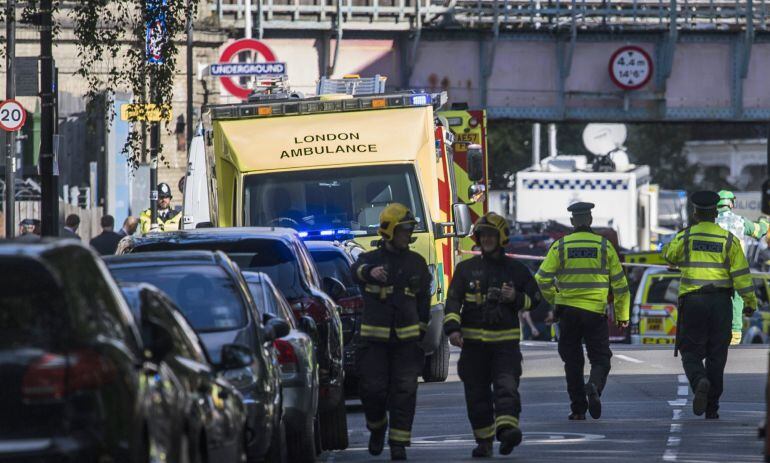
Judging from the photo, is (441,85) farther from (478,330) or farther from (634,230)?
(478,330)

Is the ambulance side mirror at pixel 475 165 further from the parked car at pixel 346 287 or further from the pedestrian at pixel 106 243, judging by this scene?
the parked car at pixel 346 287

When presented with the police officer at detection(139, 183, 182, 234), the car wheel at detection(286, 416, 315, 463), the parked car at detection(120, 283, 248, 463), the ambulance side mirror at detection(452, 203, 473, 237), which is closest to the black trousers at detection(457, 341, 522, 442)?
the car wheel at detection(286, 416, 315, 463)

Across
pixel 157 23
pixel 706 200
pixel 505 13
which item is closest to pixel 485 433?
pixel 706 200

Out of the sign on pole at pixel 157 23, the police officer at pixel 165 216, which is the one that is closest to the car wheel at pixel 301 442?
the sign on pole at pixel 157 23

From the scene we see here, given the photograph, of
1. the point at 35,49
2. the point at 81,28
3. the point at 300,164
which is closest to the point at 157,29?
the point at 81,28

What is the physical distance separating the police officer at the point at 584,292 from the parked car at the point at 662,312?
12.1 metres

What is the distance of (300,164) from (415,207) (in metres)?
1.23

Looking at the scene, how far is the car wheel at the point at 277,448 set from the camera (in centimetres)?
1185

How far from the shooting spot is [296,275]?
A: 14.5 metres

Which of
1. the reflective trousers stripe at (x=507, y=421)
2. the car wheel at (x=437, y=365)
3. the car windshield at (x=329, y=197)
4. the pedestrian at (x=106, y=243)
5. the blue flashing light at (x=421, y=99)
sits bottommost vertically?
the car wheel at (x=437, y=365)

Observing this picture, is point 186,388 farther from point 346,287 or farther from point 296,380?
point 346,287

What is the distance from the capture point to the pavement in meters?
13.5

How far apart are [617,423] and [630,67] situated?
27.0 m

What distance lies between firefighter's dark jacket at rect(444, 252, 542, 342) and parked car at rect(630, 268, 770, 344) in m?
15.0
